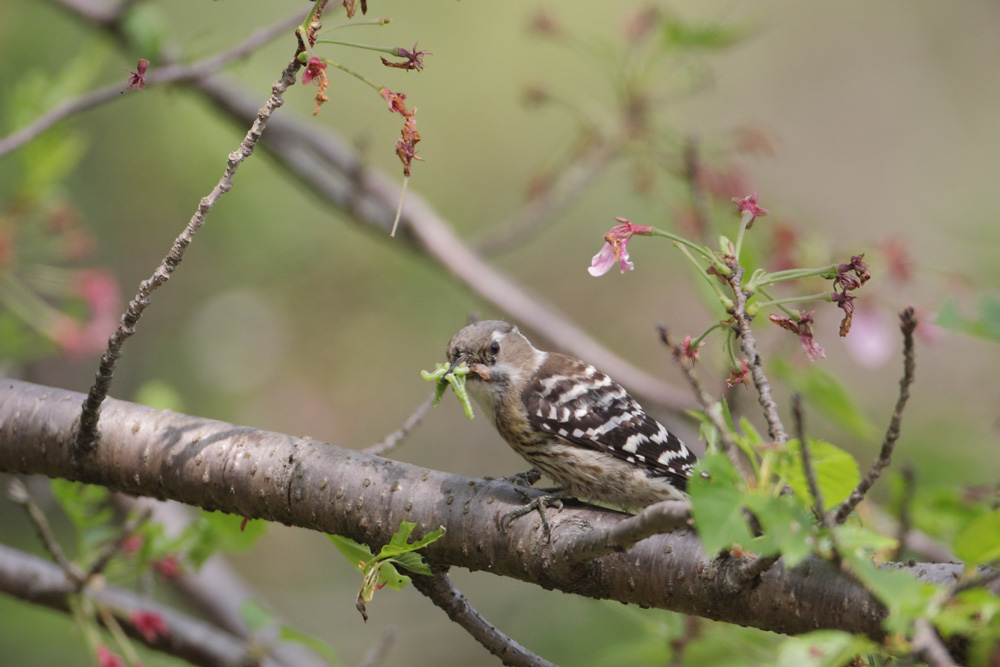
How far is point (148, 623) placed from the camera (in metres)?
3.04

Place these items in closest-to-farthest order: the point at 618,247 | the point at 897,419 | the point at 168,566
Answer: the point at 897,419 < the point at 618,247 < the point at 168,566

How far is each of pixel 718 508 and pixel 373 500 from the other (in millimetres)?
1105

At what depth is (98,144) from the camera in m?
6.53

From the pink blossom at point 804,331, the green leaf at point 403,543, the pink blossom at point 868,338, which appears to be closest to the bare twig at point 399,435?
the green leaf at point 403,543

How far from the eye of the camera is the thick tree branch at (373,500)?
184 centimetres

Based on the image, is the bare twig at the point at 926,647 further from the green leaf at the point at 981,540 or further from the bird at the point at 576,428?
the bird at the point at 576,428

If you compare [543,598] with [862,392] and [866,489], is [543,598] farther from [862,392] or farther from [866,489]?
[866,489]

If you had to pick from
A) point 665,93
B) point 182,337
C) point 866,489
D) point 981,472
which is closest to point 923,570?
point 866,489

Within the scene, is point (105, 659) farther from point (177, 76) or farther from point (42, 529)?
point (177, 76)

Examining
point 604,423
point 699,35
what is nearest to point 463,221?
point 699,35

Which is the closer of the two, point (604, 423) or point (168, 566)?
point (168, 566)

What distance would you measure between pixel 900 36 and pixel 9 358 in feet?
31.5

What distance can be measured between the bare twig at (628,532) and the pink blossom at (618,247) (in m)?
0.57

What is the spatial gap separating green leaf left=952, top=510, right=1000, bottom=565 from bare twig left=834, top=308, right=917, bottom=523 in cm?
15
